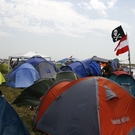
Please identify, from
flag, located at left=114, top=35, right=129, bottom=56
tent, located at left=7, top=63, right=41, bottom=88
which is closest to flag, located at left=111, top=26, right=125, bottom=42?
flag, located at left=114, top=35, right=129, bottom=56

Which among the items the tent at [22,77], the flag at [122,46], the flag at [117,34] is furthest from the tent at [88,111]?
the flag at [117,34]

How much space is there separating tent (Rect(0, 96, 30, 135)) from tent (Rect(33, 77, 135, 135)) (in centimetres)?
78

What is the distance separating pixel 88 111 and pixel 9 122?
66.2 inches

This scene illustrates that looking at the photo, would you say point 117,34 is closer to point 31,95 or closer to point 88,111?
point 31,95

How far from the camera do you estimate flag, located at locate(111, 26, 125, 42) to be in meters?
9.48

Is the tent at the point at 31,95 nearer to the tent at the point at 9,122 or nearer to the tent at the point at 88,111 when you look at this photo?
the tent at the point at 88,111

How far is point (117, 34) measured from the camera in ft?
31.5

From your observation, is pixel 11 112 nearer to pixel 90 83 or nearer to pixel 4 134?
pixel 4 134

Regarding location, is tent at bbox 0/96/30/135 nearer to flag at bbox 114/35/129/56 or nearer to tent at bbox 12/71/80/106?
tent at bbox 12/71/80/106

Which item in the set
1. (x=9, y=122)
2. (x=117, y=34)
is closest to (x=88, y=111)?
(x=9, y=122)

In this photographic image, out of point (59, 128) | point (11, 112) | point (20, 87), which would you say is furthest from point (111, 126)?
point (20, 87)

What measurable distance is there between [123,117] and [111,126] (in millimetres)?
488

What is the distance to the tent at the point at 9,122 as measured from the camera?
9.24 ft

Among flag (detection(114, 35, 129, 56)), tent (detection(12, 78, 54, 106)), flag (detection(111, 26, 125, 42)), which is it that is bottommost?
tent (detection(12, 78, 54, 106))
